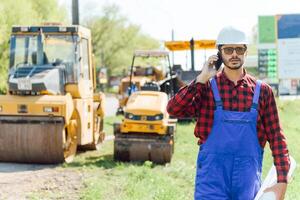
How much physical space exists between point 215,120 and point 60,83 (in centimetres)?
835

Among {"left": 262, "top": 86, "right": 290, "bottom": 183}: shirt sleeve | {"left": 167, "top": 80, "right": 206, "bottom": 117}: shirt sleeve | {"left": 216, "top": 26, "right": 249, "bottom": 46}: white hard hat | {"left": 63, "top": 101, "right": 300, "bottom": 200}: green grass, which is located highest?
{"left": 216, "top": 26, "right": 249, "bottom": 46}: white hard hat

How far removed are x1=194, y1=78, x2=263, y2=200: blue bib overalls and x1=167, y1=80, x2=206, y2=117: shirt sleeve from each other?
0.22 metres

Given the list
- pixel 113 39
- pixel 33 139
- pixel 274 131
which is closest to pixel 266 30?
pixel 33 139

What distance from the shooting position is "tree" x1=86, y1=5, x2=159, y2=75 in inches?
2336

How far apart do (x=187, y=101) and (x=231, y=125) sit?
37 cm

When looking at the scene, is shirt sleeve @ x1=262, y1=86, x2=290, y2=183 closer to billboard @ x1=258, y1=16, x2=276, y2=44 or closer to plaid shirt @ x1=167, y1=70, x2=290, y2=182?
plaid shirt @ x1=167, y1=70, x2=290, y2=182

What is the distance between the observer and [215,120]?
429 cm

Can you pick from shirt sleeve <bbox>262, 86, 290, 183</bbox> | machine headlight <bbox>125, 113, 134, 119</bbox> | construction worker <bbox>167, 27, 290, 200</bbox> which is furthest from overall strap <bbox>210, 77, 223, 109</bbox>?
machine headlight <bbox>125, 113, 134, 119</bbox>

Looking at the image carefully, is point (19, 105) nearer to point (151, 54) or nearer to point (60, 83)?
point (60, 83)

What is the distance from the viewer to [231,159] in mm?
4191

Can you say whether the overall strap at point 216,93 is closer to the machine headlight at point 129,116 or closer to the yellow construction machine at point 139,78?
the machine headlight at point 129,116

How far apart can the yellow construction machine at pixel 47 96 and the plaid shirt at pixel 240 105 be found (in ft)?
23.7

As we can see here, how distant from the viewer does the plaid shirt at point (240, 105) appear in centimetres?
431

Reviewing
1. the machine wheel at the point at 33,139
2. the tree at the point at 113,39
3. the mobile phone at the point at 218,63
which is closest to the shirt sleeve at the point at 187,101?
the mobile phone at the point at 218,63
